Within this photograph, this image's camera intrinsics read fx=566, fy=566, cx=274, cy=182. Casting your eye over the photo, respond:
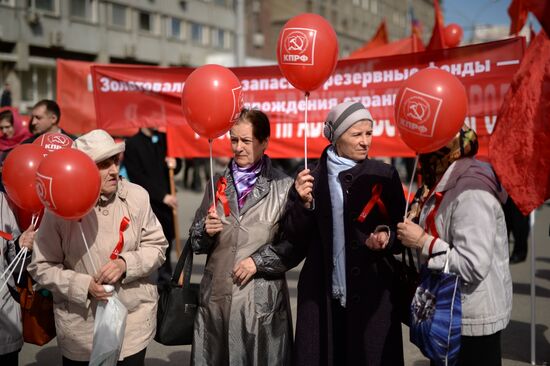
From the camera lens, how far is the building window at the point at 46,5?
29456 mm

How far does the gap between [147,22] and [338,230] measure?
3719cm

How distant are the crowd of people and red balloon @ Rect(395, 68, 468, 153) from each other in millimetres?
196

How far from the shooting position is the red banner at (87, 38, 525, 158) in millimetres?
5204

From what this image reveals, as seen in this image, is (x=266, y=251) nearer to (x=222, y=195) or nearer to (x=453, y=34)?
(x=222, y=195)

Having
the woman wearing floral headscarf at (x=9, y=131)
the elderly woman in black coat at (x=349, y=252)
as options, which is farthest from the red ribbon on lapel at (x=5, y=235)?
the woman wearing floral headscarf at (x=9, y=131)

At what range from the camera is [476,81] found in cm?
523

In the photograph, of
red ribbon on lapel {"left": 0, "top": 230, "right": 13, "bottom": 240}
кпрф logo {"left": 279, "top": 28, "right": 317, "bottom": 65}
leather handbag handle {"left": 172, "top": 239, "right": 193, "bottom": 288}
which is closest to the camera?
кпрф logo {"left": 279, "top": 28, "right": 317, "bottom": 65}

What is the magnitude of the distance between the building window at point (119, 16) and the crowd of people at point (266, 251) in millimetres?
34481

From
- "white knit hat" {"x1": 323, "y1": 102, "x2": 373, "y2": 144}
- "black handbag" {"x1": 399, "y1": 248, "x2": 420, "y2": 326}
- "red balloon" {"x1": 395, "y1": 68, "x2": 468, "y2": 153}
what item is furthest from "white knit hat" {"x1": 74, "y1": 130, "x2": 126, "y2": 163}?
"black handbag" {"x1": 399, "y1": 248, "x2": 420, "y2": 326}

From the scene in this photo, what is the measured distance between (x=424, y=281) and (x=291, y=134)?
145 inches

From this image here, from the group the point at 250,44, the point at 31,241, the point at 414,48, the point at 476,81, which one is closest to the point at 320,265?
the point at 31,241

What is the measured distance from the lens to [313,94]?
6.08 metres

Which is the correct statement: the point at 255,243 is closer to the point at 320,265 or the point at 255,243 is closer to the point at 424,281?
the point at 320,265

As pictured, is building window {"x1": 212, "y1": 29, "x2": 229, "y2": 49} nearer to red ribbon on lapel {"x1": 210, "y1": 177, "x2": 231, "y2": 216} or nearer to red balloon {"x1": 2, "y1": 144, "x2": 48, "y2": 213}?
red balloon {"x1": 2, "y1": 144, "x2": 48, "y2": 213}
